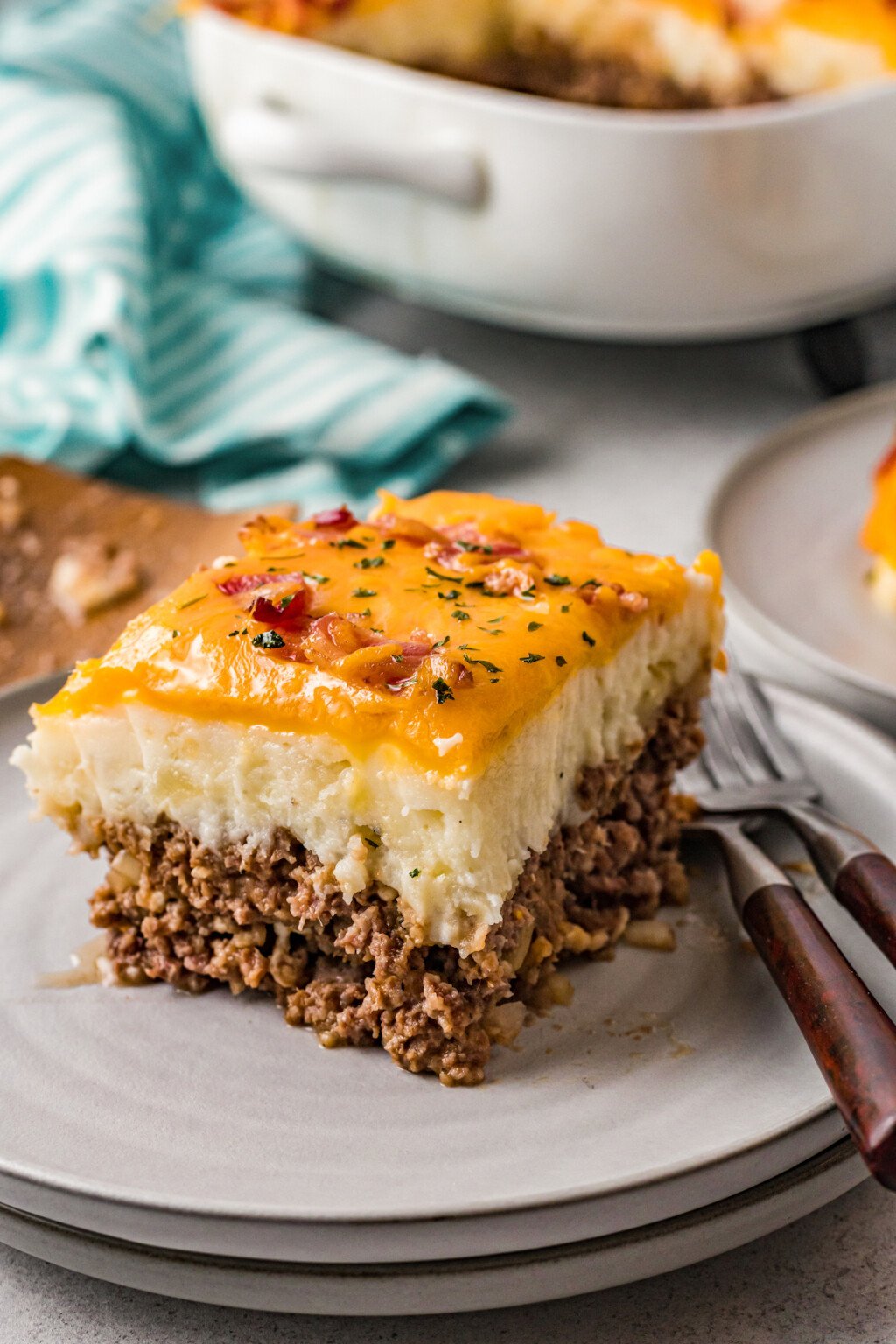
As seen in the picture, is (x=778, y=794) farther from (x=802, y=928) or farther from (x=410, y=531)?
(x=410, y=531)

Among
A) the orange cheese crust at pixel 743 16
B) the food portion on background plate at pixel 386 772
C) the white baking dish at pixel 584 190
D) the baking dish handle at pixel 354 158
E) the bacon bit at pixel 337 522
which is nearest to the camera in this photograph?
the food portion on background plate at pixel 386 772

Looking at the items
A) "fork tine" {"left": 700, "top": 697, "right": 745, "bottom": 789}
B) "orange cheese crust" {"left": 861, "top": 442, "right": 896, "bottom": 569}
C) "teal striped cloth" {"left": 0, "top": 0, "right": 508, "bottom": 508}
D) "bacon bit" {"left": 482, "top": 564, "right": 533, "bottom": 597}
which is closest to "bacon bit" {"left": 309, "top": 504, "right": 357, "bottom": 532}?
"bacon bit" {"left": 482, "top": 564, "right": 533, "bottom": 597}

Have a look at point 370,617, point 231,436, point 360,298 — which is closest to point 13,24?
point 360,298

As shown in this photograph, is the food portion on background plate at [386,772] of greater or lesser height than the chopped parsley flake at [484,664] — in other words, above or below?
below

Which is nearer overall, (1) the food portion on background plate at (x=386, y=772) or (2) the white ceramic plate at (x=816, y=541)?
(1) the food portion on background plate at (x=386, y=772)

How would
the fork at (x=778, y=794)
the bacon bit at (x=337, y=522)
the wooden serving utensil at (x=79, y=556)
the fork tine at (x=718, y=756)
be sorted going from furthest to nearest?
the wooden serving utensil at (x=79, y=556) → the fork tine at (x=718, y=756) → the bacon bit at (x=337, y=522) → the fork at (x=778, y=794)

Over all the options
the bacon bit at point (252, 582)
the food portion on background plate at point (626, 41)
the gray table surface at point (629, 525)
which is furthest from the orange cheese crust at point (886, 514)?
the bacon bit at point (252, 582)

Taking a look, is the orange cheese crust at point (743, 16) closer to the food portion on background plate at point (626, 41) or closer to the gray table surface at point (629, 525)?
the food portion on background plate at point (626, 41)
